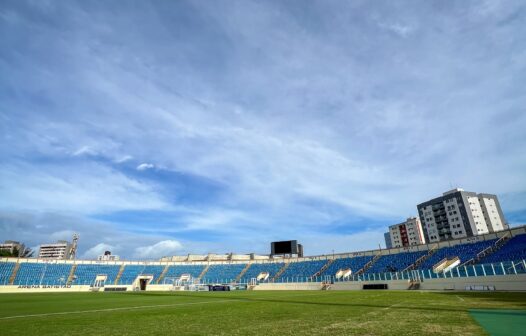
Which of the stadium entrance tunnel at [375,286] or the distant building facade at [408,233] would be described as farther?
the distant building facade at [408,233]

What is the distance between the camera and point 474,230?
10538 centimetres

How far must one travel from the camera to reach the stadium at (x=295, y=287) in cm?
1030

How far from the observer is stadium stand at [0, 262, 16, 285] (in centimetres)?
6263

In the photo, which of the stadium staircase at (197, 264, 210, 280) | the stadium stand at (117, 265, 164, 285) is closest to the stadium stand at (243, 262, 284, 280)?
the stadium staircase at (197, 264, 210, 280)

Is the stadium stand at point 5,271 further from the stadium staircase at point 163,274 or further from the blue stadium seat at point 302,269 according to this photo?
the blue stadium seat at point 302,269

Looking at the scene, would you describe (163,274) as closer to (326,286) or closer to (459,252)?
A: (326,286)

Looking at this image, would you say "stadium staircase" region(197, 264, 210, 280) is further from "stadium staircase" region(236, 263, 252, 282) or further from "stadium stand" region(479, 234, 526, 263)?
"stadium stand" region(479, 234, 526, 263)

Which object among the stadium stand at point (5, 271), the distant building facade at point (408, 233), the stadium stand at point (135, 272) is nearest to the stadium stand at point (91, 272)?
the stadium stand at point (135, 272)

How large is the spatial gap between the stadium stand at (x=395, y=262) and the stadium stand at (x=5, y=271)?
76.2 meters

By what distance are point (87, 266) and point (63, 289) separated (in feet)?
41.9

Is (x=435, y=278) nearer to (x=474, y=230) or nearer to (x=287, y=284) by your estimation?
(x=287, y=284)

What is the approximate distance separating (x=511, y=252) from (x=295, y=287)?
38.9 metres

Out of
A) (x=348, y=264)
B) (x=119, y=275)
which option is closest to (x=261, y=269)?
(x=348, y=264)

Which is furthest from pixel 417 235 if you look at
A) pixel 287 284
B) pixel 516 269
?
pixel 516 269
